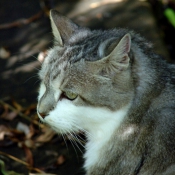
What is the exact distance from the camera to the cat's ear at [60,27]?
3594 millimetres

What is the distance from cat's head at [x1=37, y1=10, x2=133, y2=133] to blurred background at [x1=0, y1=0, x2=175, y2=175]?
31.5 inches

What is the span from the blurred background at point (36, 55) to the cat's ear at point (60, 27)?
2.33ft

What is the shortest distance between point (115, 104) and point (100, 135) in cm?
36

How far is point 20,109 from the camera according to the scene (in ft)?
16.0

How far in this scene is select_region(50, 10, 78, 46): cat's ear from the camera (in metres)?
3.59

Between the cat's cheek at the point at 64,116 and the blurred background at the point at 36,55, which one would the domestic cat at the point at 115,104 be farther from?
the blurred background at the point at 36,55

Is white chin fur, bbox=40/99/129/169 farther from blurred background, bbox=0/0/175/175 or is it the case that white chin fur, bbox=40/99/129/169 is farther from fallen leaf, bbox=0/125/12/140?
fallen leaf, bbox=0/125/12/140

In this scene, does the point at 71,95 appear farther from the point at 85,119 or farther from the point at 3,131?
the point at 3,131

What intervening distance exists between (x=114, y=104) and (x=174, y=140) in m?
0.55

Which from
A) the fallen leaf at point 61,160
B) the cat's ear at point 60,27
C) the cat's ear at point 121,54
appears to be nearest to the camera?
the cat's ear at point 121,54

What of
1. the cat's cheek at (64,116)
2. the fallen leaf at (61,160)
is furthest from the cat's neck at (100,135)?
the fallen leaf at (61,160)

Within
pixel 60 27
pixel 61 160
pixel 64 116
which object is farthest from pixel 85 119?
pixel 61 160

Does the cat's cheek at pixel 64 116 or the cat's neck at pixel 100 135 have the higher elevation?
the cat's cheek at pixel 64 116

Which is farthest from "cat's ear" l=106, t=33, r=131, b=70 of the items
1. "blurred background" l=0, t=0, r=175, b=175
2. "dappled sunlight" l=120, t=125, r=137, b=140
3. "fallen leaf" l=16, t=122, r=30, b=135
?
"fallen leaf" l=16, t=122, r=30, b=135
